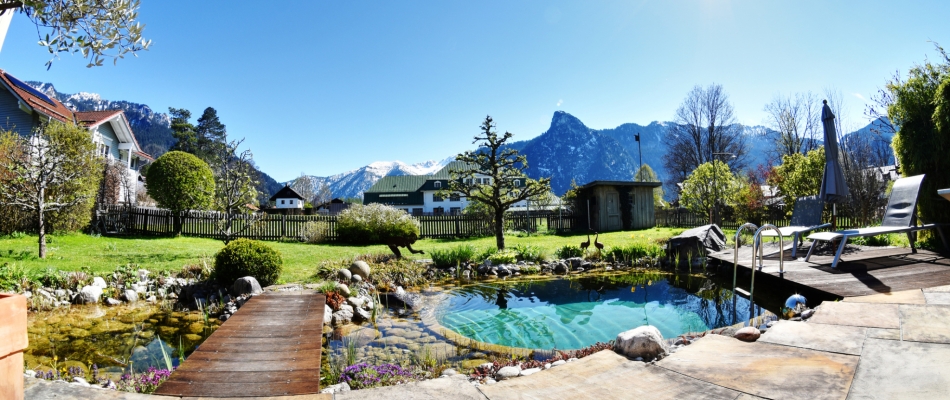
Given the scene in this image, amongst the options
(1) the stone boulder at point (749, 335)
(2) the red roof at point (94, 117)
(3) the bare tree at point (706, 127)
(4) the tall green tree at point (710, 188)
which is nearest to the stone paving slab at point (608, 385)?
(1) the stone boulder at point (749, 335)

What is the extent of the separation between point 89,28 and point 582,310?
234 inches

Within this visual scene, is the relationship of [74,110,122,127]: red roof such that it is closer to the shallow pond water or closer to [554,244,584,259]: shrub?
the shallow pond water

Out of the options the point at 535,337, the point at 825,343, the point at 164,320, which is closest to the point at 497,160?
the point at 535,337

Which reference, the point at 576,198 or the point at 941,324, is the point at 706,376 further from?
the point at 576,198

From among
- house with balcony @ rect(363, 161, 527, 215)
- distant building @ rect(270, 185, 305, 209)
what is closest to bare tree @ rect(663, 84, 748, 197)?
house with balcony @ rect(363, 161, 527, 215)

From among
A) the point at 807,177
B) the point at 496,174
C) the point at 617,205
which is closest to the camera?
the point at 496,174

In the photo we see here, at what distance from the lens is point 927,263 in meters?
5.56

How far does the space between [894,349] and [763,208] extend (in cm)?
2139

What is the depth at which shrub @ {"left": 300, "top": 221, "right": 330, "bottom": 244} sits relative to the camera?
48.0ft

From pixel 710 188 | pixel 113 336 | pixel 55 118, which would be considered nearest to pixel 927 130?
pixel 710 188

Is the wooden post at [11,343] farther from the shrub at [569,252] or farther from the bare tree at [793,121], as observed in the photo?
the bare tree at [793,121]

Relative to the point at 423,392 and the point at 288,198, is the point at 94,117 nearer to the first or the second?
the point at 423,392

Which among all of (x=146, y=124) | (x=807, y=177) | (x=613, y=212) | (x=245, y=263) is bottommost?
(x=245, y=263)

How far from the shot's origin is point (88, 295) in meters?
6.62
